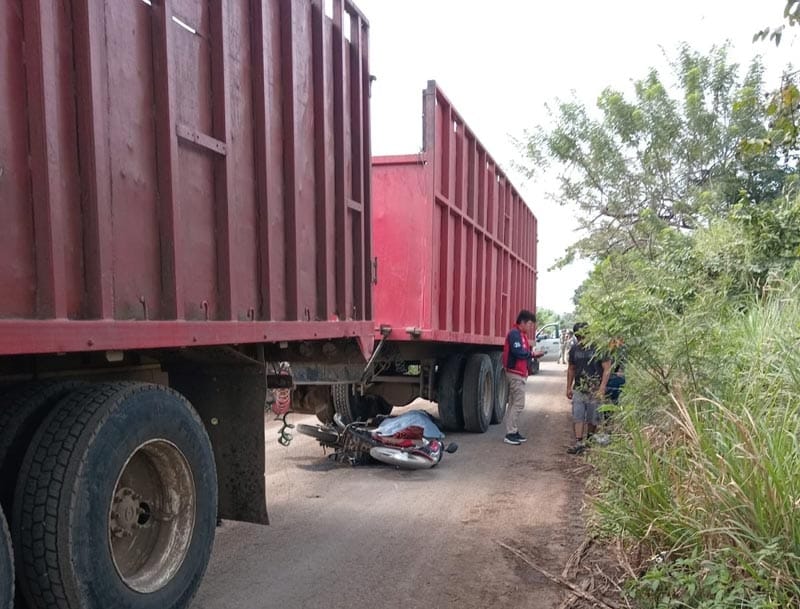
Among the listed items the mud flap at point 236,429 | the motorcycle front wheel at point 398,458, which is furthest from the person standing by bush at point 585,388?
the mud flap at point 236,429

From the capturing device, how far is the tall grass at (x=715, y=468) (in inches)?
116

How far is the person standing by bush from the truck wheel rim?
514cm

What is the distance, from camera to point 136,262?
8.43ft

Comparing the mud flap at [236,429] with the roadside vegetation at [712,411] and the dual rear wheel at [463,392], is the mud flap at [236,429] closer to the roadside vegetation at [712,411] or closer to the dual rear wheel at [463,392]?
the roadside vegetation at [712,411]

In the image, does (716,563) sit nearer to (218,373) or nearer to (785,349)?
(785,349)

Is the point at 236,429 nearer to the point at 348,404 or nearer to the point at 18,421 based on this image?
the point at 18,421

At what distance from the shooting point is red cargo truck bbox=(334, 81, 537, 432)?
22.4ft

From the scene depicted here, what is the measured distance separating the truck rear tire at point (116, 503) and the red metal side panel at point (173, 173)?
0.31 m

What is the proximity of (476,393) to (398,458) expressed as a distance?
107 inches

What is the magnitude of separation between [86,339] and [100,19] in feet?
3.69

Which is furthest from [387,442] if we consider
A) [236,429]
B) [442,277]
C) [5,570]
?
[5,570]

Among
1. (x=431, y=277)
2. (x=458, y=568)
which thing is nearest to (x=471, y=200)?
(x=431, y=277)


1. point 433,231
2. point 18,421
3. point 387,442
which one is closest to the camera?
point 18,421

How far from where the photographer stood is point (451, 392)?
344 inches
